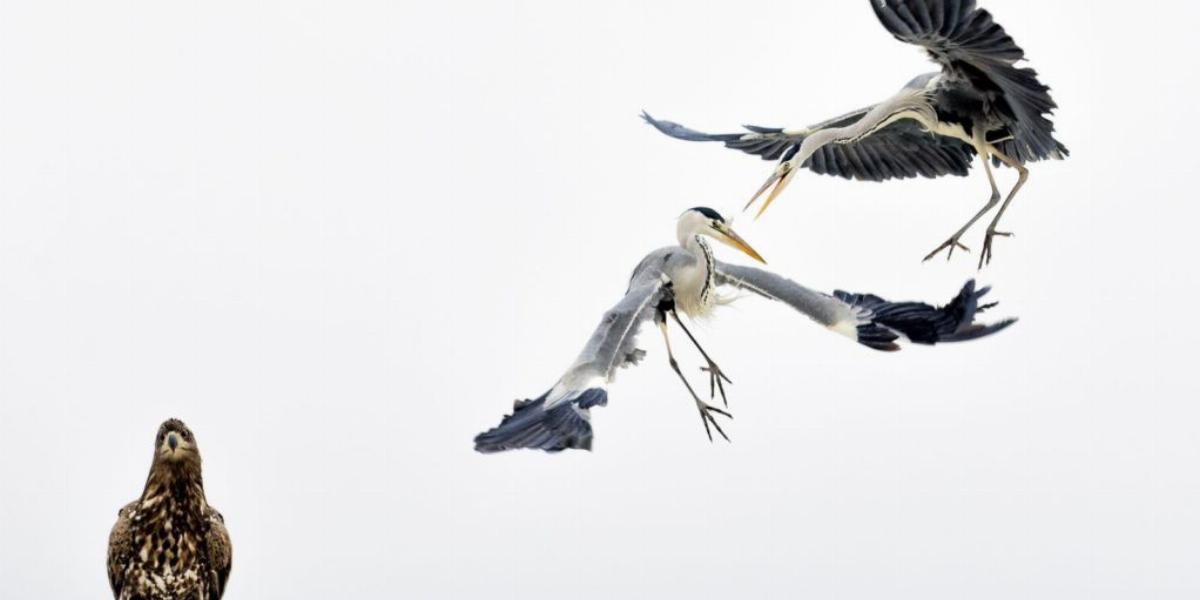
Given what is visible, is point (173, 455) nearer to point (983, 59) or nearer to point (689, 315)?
point (689, 315)

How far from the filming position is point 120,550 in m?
6.56

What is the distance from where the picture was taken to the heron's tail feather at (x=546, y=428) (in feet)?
20.3

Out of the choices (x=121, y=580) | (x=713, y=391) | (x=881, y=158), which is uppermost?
(x=881, y=158)

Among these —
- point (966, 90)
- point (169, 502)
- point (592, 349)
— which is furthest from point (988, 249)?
point (169, 502)

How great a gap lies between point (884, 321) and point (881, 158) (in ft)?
4.95

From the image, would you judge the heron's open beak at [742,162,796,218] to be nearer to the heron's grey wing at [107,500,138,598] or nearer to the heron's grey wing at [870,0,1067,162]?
the heron's grey wing at [870,0,1067,162]

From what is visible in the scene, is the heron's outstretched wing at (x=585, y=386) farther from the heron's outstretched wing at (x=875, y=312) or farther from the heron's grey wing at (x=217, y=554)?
the heron's grey wing at (x=217, y=554)

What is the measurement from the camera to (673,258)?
7266mm

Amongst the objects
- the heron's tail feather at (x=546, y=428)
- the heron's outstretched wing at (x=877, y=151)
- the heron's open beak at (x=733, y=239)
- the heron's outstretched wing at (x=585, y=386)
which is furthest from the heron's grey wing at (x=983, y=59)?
the heron's tail feather at (x=546, y=428)

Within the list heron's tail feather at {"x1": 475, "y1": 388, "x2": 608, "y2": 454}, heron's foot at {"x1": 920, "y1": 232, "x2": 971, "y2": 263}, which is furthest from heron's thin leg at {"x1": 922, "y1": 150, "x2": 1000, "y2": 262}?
heron's tail feather at {"x1": 475, "y1": 388, "x2": 608, "y2": 454}

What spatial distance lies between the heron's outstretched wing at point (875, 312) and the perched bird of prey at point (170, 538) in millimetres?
1978

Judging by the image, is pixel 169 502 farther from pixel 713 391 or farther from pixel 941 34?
pixel 941 34

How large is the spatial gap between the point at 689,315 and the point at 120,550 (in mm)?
2128

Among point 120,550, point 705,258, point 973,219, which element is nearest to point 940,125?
point 973,219
